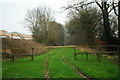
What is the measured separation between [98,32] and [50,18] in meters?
14.2

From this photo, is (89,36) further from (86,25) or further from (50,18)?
(50,18)

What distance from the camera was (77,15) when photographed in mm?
24938

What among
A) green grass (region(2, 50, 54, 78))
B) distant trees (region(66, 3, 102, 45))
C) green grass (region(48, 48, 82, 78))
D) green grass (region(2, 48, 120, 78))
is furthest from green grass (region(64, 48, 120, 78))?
distant trees (region(66, 3, 102, 45))

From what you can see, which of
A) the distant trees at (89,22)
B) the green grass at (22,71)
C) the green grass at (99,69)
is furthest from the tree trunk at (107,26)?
the green grass at (22,71)

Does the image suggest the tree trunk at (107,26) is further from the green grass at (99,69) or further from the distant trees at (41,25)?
the distant trees at (41,25)

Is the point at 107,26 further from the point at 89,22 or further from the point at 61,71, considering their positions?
the point at 61,71

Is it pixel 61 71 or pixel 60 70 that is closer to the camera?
pixel 61 71

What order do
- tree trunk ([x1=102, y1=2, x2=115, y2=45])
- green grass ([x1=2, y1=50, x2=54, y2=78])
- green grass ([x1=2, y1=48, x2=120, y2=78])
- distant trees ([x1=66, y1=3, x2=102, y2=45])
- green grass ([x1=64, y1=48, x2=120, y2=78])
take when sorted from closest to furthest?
green grass ([x1=64, y1=48, x2=120, y2=78]), green grass ([x1=2, y1=48, x2=120, y2=78]), green grass ([x1=2, y1=50, x2=54, y2=78]), tree trunk ([x1=102, y1=2, x2=115, y2=45]), distant trees ([x1=66, y1=3, x2=102, y2=45])

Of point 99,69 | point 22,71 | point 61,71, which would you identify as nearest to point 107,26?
point 99,69

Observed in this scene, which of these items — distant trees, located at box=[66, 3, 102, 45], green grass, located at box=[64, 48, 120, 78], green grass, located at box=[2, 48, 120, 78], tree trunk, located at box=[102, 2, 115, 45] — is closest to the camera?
green grass, located at box=[64, 48, 120, 78]

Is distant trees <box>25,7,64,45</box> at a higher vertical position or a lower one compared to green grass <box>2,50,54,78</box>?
higher

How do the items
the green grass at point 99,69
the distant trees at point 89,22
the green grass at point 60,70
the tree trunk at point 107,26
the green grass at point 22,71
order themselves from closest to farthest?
the green grass at point 99,69, the green grass at point 60,70, the green grass at point 22,71, the tree trunk at point 107,26, the distant trees at point 89,22

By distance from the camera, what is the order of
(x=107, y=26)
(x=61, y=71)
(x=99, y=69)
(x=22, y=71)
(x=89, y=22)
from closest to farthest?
(x=61, y=71), (x=22, y=71), (x=99, y=69), (x=107, y=26), (x=89, y=22)

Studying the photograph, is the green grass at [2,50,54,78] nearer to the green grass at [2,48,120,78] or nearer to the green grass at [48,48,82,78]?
the green grass at [2,48,120,78]
